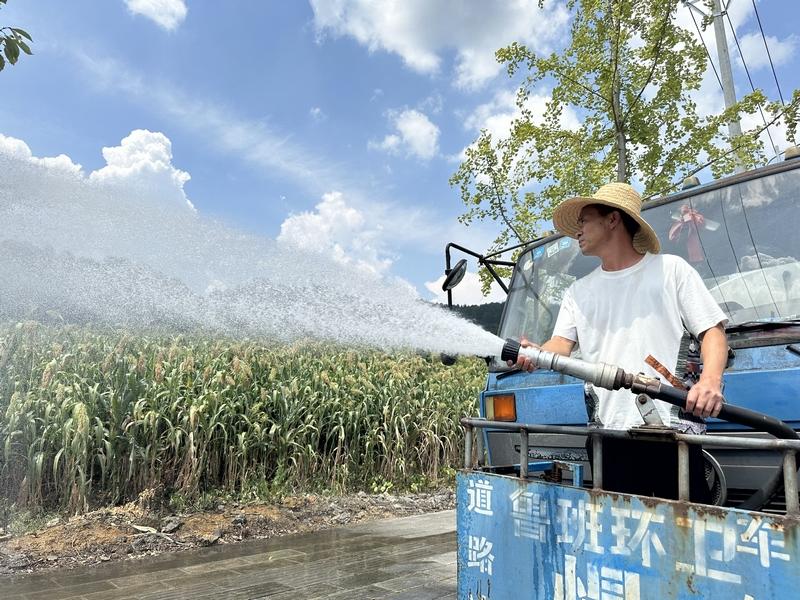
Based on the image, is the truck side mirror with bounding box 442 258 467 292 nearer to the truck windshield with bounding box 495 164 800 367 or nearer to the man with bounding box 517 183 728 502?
the truck windshield with bounding box 495 164 800 367

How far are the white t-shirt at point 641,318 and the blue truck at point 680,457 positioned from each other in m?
0.10

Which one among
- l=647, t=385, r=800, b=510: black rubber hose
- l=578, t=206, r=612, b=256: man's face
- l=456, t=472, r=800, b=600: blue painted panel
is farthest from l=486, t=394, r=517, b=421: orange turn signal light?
l=647, t=385, r=800, b=510: black rubber hose

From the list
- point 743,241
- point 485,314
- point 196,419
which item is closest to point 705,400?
point 743,241

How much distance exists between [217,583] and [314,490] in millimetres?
3086

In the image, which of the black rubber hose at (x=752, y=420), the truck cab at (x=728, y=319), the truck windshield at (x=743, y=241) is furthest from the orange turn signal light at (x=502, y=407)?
the black rubber hose at (x=752, y=420)

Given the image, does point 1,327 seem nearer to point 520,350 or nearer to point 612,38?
point 520,350

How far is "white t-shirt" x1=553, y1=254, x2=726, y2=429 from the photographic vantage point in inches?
96.3

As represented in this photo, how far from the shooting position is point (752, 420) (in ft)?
7.17

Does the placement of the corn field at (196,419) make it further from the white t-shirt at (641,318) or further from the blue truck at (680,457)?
the white t-shirt at (641,318)

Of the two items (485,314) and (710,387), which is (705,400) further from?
(485,314)

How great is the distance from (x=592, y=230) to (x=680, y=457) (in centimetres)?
109

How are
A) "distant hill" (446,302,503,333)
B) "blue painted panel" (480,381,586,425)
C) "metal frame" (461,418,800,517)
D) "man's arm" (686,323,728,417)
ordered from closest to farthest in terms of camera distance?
"metal frame" (461,418,800,517) < "man's arm" (686,323,728,417) < "blue painted panel" (480,381,586,425) < "distant hill" (446,302,503,333)

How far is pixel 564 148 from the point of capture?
39.9 ft

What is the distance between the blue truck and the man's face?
558mm
